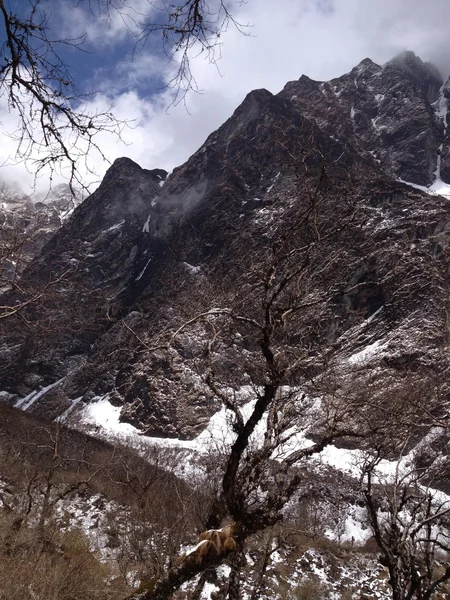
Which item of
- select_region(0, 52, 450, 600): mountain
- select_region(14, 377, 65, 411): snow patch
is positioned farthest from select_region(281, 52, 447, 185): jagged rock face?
select_region(14, 377, 65, 411): snow patch

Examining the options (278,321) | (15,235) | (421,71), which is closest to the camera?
(15,235)

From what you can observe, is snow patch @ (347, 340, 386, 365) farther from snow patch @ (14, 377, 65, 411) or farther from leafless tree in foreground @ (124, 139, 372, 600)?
snow patch @ (14, 377, 65, 411)

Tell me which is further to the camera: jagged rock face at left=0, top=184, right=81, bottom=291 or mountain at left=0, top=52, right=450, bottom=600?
mountain at left=0, top=52, right=450, bottom=600

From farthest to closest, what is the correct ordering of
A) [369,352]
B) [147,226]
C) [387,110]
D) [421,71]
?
[421,71], [387,110], [147,226], [369,352]

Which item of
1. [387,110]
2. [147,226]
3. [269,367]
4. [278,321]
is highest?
[387,110]

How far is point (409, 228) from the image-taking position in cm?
8212

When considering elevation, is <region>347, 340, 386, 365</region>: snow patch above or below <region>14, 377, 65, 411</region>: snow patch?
above

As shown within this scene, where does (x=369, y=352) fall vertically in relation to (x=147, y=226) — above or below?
below

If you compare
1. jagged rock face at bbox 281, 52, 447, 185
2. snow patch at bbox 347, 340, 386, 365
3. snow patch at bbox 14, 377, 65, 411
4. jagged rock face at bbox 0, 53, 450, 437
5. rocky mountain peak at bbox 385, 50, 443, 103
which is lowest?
snow patch at bbox 14, 377, 65, 411

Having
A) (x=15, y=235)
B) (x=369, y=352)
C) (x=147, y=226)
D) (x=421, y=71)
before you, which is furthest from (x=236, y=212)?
(x=15, y=235)

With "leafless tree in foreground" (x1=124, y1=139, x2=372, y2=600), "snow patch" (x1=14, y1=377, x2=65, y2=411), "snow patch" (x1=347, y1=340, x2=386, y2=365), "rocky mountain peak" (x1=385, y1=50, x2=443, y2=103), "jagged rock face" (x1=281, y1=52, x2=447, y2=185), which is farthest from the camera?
"rocky mountain peak" (x1=385, y1=50, x2=443, y2=103)

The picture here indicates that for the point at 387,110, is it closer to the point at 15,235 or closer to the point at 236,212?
the point at 236,212

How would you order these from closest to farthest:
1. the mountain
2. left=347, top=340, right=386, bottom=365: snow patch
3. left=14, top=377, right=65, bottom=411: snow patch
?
the mountain → left=347, top=340, right=386, bottom=365: snow patch → left=14, top=377, right=65, bottom=411: snow patch

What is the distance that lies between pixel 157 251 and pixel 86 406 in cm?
5106
